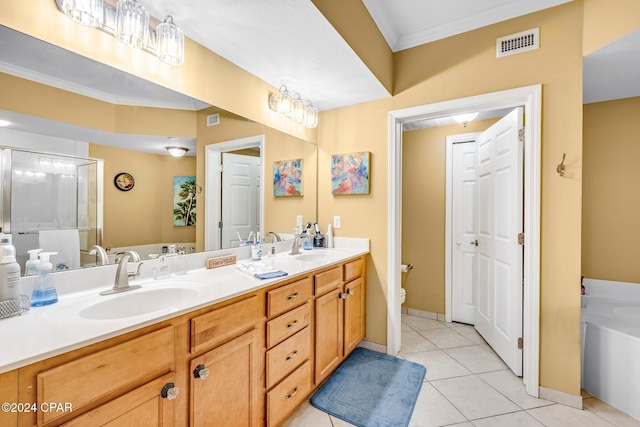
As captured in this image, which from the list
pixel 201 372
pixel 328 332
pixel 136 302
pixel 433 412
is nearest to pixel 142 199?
pixel 136 302

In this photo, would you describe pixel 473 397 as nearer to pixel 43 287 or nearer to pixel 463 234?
pixel 463 234

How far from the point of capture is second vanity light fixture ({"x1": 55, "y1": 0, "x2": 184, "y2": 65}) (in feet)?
3.83

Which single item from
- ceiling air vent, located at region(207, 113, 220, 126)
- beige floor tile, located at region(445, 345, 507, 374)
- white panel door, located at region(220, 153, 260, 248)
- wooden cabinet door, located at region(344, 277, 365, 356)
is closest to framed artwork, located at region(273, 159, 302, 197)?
white panel door, located at region(220, 153, 260, 248)

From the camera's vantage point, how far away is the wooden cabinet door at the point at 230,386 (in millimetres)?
1073

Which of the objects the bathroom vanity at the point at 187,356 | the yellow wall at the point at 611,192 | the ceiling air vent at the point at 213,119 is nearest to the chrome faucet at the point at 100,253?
the bathroom vanity at the point at 187,356

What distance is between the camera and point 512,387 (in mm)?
2025

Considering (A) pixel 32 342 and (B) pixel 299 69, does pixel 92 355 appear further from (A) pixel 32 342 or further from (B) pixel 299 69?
(B) pixel 299 69

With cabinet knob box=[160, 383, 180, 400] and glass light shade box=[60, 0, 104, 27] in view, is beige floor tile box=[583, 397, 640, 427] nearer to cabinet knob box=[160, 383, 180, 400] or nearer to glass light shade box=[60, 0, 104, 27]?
cabinet knob box=[160, 383, 180, 400]

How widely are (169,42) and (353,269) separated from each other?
1934mm

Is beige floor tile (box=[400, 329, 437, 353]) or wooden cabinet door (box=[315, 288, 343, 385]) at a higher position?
wooden cabinet door (box=[315, 288, 343, 385])

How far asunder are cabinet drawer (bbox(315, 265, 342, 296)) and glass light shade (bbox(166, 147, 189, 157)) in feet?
3.66

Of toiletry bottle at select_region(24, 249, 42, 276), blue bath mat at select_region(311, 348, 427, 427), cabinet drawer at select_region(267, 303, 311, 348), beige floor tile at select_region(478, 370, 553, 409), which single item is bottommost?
beige floor tile at select_region(478, 370, 553, 409)

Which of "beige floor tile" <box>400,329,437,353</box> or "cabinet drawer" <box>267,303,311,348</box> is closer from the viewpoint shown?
"cabinet drawer" <box>267,303,311,348</box>

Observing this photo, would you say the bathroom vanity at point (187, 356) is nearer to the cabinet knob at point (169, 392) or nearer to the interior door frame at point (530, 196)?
the cabinet knob at point (169, 392)
